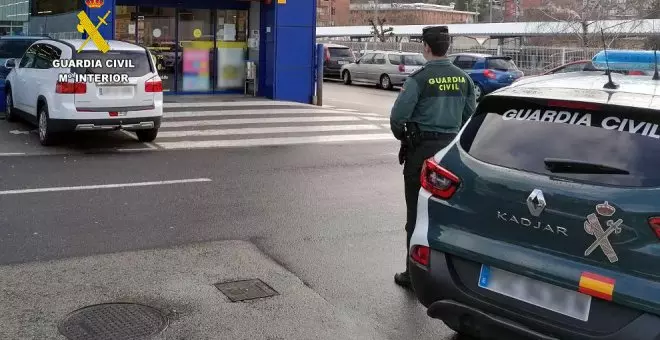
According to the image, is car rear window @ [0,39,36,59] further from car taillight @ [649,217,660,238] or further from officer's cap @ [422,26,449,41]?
car taillight @ [649,217,660,238]

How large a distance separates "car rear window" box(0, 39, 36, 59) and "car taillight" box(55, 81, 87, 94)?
5828 mm

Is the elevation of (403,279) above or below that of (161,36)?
below

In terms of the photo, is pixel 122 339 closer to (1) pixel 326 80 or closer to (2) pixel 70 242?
(2) pixel 70 242

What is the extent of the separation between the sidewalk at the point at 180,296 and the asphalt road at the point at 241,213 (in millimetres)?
203

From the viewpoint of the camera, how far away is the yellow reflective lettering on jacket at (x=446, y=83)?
5285mm

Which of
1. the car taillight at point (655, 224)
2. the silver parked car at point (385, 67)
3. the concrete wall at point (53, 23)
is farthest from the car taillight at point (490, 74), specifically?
the car taillight at point (655, 224)

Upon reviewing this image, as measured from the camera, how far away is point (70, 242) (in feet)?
21.3

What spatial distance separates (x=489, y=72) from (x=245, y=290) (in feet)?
66.5

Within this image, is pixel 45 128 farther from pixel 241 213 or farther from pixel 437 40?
pixel 437 40

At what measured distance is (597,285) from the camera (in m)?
3.33

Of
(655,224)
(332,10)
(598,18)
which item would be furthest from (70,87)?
(332,10)

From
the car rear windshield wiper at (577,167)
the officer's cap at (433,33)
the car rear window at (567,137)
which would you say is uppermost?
the officer's cap at (433,33)

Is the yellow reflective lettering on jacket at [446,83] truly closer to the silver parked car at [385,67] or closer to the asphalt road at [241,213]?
the asphalt road at [241,213]

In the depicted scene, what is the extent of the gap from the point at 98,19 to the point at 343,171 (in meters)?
8.66
